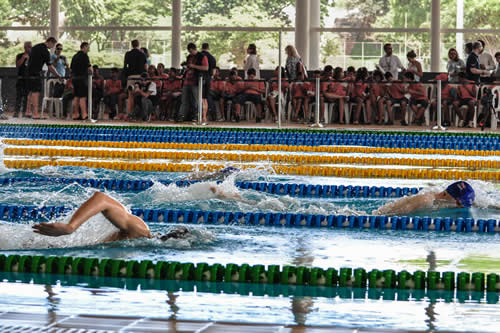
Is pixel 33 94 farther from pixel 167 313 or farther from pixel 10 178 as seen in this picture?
pixel 167 313

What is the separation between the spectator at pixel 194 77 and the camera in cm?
1488

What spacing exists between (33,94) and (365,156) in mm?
6942

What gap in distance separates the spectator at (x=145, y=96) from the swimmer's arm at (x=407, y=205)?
9196 mm

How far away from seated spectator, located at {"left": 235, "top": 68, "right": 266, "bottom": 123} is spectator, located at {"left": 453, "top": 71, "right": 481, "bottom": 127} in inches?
135

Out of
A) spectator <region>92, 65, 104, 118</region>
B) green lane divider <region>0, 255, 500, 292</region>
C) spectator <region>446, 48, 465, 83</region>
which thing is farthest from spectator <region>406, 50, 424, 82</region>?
green lane divider <region>0, 255, 500, 292</region>

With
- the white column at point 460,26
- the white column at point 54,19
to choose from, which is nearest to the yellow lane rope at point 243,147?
the white column at point 460,26

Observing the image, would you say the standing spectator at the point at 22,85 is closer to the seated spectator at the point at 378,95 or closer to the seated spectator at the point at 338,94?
the seated spectator at the point at 338,94

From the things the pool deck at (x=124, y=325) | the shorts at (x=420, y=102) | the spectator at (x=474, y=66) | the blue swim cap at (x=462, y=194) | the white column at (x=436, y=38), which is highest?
the white column at (x=436, y=38)

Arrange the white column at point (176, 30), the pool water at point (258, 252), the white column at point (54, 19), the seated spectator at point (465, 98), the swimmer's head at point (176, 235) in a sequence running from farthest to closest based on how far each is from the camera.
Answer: the white column at point (54, 19) → the white column at point (176, 30) → the seated spectator at point (465, 98) → the swimmer's head at point (176, 235) → the pool water at point (258, 252)

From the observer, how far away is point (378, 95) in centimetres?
1547

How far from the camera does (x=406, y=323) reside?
385 centimetres

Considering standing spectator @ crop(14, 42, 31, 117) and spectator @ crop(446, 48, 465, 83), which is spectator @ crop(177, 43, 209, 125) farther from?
spectator @ crop(446, 48, 465, 83)

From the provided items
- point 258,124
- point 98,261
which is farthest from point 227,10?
point 98,261

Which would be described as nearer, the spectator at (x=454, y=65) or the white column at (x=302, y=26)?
the spectator at (x=454, y=65)
